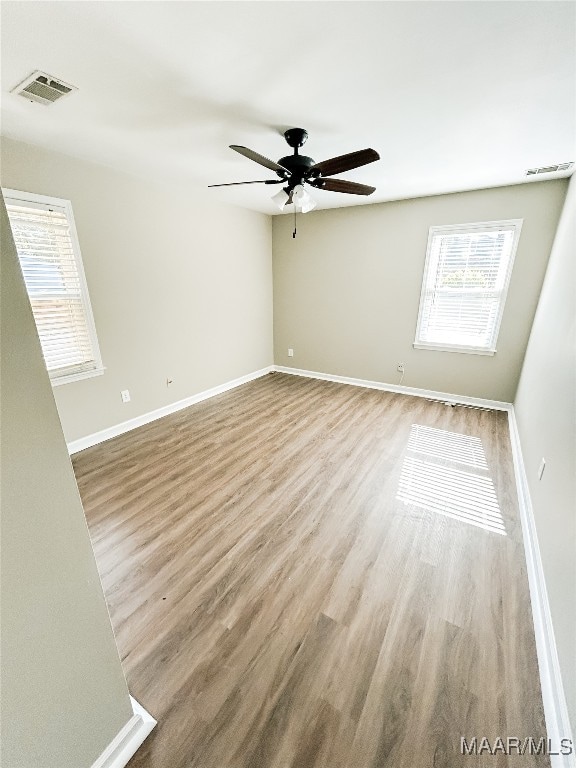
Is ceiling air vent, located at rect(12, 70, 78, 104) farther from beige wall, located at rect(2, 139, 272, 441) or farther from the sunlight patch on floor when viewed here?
the sunlight patch on floor

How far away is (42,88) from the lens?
1.64 m

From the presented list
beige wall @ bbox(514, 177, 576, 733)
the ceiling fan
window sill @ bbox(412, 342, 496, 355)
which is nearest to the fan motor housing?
the ceiling fan

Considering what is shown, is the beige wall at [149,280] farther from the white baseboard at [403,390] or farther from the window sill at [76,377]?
the white baseboard at [403,390]

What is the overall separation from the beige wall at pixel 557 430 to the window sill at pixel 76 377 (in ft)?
11.7

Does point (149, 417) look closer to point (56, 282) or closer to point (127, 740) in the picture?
point (56, 282)

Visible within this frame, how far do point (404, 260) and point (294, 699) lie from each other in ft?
14.2

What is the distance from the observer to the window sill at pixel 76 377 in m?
2.66

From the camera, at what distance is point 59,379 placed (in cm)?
267

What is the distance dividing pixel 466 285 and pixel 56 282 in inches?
172

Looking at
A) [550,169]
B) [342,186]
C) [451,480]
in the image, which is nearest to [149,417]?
[342,186]

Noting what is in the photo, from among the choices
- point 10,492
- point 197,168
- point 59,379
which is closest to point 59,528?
point 10,492

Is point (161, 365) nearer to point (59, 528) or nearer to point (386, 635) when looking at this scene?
point (59, 528)

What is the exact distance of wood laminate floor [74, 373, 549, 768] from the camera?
3.50 feet

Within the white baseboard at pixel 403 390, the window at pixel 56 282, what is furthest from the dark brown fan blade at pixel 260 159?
the white baseboard at pixel 403 390
